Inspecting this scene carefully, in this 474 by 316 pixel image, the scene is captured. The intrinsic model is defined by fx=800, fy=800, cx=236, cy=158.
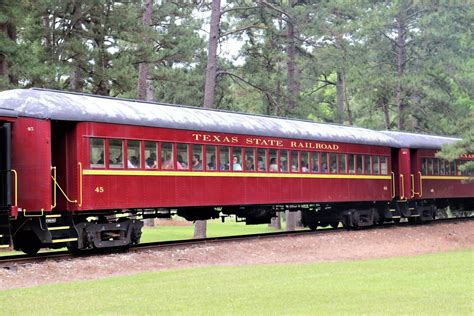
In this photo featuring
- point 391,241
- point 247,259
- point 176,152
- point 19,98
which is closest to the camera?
point 19,98

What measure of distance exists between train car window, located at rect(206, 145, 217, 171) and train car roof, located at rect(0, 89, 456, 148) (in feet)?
1.74

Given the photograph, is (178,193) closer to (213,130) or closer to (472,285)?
(213,130)

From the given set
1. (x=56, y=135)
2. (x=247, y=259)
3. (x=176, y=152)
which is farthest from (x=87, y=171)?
(x=247, y=259)

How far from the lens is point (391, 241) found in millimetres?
24844

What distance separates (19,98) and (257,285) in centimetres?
762

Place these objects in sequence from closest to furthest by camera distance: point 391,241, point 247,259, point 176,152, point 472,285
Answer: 1. point 472,285
2. point 247,259
3. point 176,152
4. point 391,241

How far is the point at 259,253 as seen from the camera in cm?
2058

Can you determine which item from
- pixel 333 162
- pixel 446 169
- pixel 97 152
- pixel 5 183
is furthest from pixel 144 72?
pixel 5 183

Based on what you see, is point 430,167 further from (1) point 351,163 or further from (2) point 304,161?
(2) point 304,161

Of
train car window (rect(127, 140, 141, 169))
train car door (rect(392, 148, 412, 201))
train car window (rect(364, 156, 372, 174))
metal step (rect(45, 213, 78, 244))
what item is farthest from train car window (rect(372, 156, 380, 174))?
metal step (rect(45, 213, 78, 244))

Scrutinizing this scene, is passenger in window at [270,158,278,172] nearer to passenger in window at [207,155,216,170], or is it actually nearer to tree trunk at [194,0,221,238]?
passenger in window at [207,155,216,170]

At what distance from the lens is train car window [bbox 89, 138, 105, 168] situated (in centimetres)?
1862

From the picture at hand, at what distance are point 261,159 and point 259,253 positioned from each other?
4278mm

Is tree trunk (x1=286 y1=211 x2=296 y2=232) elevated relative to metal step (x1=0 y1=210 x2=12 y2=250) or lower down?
lower down
